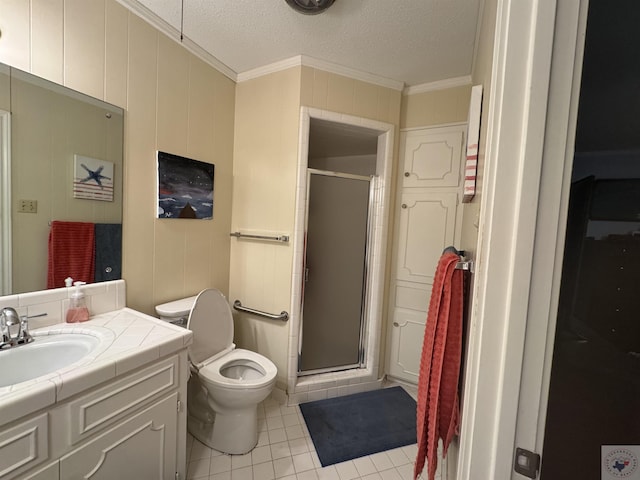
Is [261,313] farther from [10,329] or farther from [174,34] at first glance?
[174,34]

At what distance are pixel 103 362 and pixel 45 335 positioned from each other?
0.45m

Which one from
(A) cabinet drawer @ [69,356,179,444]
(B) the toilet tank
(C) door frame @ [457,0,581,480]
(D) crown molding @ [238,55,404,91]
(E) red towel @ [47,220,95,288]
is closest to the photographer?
(C) door frame @ [457,0,581,480]

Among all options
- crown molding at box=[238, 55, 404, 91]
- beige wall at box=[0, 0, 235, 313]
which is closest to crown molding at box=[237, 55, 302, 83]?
crown molding at box=[238, 55, 404, 91]

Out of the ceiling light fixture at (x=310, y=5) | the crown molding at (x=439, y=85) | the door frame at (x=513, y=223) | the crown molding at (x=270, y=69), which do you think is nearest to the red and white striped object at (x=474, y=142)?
the door frame at (x=513, y=223)

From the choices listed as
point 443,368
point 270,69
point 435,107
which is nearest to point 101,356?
point 443,368

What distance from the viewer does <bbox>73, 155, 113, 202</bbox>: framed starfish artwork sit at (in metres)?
1.31

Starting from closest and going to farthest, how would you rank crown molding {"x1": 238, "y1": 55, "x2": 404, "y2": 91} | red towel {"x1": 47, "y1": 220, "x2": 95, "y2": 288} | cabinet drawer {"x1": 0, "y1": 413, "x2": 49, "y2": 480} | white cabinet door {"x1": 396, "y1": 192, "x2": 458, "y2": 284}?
cabinet drawer {"x1": 0, "y1": 413, "x2": 49, "y2": 480} < red towel {"x1": 47, "y1": 220, "x2": 95, "y2": 288} < crown molding {"x1": 238, "y1": 55, "x2": 404, "y2": 91} < white cabinet door {"x1": 396, "y1": 192, "x2": 458, "y2": 284}

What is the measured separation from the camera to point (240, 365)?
5.78ft

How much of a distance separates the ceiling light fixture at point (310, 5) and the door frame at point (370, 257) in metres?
0.55

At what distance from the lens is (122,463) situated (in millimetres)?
1016

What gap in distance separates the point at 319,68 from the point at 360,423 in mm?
2435

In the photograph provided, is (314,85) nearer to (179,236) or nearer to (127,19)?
(127,19)

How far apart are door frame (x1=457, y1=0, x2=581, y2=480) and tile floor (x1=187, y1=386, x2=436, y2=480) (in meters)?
1.20

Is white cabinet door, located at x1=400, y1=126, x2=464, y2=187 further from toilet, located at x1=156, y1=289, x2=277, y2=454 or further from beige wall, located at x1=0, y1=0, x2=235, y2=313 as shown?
toilet, located at x1=156, y1=289, x2=277, y2=454
